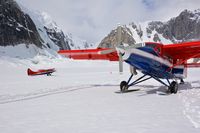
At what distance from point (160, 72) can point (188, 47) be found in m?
2.04

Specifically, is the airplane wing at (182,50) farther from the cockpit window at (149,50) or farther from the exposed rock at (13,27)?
the exposed rock at (13,27)

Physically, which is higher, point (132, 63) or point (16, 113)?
point (132, 63)

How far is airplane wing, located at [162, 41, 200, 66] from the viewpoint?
1356cm

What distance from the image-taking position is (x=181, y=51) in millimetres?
14344

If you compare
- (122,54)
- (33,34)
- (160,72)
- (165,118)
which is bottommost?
(165,118)

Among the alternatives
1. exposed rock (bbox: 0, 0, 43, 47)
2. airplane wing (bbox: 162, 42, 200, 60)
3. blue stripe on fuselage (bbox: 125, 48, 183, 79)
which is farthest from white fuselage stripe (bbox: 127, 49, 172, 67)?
exposed rock (bbox: 0, 0, 43, 47)

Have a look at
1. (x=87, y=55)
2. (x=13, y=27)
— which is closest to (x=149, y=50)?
(x=87, y=55)

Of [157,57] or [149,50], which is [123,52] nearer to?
[149,50]

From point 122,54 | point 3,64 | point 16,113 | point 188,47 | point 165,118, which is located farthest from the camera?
point 3,64

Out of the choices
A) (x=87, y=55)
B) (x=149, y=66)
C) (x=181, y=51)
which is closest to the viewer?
(x=149, y=66)

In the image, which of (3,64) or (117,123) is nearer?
(117,123)

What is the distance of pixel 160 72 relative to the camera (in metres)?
14.0

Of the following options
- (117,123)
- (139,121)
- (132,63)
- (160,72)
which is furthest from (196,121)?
(160,72)

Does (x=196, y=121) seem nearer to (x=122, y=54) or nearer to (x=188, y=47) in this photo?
(x=122, y=54)
